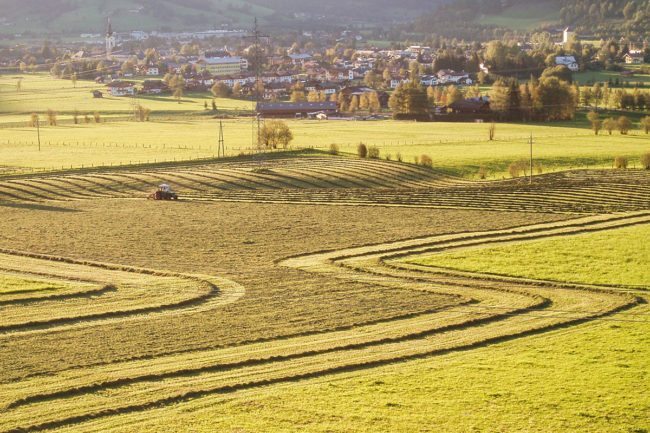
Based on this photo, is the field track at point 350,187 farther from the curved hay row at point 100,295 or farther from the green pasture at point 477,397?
the green pasture at point 477,397

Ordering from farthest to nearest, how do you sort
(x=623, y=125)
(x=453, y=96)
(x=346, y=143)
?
1. (x=453, y=96)
2. (x=623, y=125)
3. (x=346, y=143)

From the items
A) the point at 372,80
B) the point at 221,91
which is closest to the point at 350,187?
the point at 221,91

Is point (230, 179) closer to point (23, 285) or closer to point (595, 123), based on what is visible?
point (23, 285)

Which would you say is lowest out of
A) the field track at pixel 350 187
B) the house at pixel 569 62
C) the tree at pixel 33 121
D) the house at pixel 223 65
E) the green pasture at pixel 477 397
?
the green pasture at pixel 477 397

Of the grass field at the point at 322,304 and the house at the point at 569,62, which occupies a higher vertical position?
the house at the point at 569,62

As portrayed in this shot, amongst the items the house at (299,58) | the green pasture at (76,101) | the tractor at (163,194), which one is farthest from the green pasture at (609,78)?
the tractor at (163,194)
